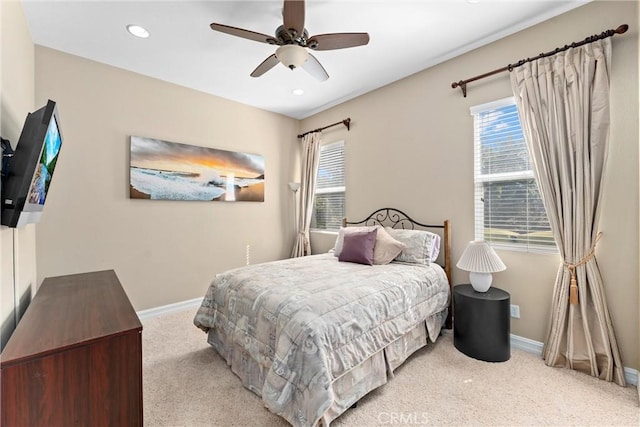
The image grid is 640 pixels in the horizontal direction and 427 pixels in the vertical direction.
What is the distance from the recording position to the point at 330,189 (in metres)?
4.34

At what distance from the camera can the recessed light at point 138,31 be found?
7.82 ft

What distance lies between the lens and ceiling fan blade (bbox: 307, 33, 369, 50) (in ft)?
6.43

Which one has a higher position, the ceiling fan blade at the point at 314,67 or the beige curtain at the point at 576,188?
the ceiling fan blade at the point at 314,67

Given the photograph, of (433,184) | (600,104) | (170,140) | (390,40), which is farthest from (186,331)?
(600,104)

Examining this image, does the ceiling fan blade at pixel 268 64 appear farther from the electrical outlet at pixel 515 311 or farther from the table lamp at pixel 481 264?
the electrical outlet at pixel 515 311

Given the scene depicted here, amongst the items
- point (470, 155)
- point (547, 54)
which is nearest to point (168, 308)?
point (470, 155)

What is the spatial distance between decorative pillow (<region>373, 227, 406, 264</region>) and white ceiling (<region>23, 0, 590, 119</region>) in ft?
6.11

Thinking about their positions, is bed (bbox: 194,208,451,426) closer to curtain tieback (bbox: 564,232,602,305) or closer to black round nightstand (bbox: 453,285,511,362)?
black round nightstand (bbox: 453,285,511,362)

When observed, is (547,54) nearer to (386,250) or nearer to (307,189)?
(386,250)

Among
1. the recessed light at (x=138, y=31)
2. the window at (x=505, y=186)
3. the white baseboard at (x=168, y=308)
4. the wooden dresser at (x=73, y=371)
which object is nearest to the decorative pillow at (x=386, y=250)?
the window at (x=505, y=186)

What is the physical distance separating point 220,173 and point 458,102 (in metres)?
3.07

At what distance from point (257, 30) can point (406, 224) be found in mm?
2548

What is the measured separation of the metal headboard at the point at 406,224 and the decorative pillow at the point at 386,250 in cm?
51

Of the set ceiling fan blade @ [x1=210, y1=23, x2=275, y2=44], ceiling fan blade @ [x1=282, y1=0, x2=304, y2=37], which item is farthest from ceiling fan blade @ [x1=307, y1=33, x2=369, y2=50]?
ceiling fan blade @ [x1=210, y1=23, x2=275, y2=44]
